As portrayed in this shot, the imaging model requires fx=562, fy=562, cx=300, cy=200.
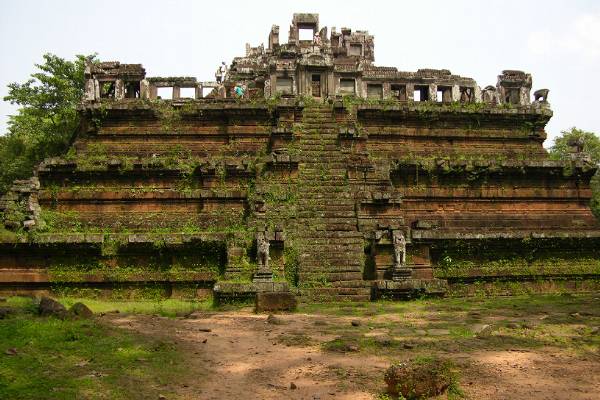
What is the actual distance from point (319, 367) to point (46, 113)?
106 ft

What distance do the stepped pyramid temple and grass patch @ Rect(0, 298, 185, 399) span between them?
529 cm

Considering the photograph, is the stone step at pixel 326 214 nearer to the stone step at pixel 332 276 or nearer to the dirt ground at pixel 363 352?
the stone step at pixel 332 276

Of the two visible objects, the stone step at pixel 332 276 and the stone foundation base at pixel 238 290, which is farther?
the stone step at pixel 332 276

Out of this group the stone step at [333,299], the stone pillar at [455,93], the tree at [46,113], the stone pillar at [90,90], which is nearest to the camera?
the stone step at [333,299]

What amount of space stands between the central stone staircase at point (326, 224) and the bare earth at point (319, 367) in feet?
13.8

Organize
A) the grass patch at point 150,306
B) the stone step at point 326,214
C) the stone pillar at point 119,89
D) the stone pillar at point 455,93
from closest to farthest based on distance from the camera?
the grass patch at point 150,306 → the stone step at point 326,214 → the stone pillar at point 119,89 → the stone pillar at point 455,93

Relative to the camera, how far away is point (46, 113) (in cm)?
3488

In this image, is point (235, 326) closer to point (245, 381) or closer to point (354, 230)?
point (245, 381)

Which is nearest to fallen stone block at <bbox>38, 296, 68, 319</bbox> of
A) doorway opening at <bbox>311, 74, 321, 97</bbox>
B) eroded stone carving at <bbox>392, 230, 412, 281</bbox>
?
eroded stone carving at <bbox>392, 230, 412, 281</bbox>

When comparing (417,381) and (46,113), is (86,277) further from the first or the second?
(46,113)

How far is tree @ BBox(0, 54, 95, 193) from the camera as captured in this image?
113 feet

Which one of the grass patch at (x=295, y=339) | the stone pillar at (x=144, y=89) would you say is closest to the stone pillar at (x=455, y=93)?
the stone pillar at (x=144, y=89)

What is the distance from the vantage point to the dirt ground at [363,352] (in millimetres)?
6914

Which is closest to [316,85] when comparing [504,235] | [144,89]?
[144,89]
